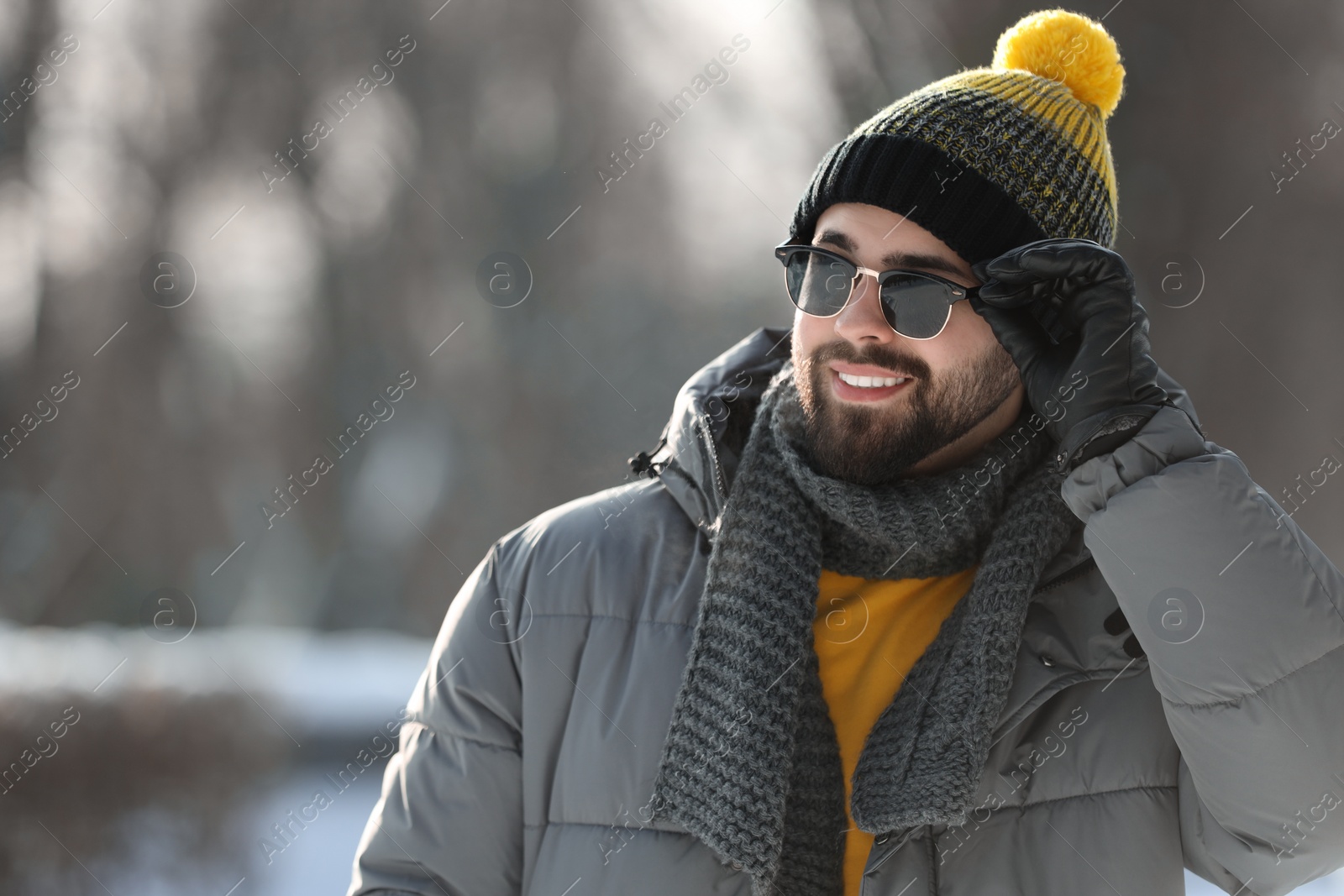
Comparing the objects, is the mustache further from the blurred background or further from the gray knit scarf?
the blurred background

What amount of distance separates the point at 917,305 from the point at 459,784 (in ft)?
3.21

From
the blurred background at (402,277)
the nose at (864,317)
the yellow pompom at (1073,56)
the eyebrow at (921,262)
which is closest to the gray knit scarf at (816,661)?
the nose at (864,317)

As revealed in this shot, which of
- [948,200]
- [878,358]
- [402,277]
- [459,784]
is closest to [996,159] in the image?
[948,200]

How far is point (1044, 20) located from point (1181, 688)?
4.11 feet

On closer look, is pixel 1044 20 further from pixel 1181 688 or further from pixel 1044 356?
pixel 1181 688

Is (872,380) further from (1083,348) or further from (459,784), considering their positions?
(459,784)

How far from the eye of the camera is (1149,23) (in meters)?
3.27

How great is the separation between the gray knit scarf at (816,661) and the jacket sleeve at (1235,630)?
0.74 ft

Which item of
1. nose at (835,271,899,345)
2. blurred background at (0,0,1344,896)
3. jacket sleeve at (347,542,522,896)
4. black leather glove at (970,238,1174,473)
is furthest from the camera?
blurred background at (0,0,1344,896)

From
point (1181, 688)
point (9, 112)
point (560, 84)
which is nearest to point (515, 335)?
point (560, 84)

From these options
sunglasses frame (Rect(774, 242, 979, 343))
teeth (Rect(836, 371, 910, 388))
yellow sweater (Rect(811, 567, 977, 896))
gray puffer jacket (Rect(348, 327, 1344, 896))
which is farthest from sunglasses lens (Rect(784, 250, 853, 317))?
yellow sweater (Rect(811, 567, 977, 896))

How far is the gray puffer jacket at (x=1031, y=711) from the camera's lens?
1104 mm

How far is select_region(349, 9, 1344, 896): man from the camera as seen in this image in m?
1.13

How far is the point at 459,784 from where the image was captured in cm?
133
